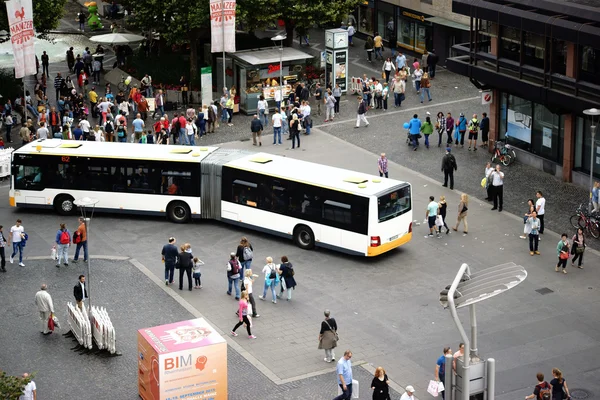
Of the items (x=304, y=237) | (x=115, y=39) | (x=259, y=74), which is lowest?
(x=304, y=237)

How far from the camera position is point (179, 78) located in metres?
59.7

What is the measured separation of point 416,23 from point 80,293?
37.3m

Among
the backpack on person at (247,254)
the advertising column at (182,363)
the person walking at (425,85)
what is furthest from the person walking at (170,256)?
the person walking at (425,85)

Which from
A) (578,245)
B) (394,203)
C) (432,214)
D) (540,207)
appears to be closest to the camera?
(578,245)

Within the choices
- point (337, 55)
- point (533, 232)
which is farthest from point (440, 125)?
point (533, 232)

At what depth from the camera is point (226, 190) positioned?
4069 cm

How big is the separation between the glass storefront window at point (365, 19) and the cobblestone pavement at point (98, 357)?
3594cm

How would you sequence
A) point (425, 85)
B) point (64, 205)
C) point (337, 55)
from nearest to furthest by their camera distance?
point (64, 205) → point (425, 85) → point (337, 55)

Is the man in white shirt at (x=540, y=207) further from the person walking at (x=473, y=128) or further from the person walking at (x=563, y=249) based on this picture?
the person walking at (x=473, y=128)

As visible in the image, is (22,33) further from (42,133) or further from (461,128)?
(461,128)

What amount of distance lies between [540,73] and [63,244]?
19417mm

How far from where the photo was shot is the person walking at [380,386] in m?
26.6

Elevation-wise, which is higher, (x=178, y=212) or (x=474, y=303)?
(x=474, y=303)

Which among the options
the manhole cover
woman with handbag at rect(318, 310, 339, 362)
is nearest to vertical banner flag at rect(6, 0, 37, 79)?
woman with handbag at rect(318, 310, 339, 362)
